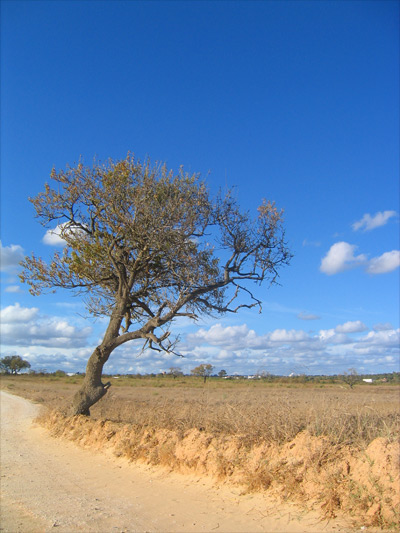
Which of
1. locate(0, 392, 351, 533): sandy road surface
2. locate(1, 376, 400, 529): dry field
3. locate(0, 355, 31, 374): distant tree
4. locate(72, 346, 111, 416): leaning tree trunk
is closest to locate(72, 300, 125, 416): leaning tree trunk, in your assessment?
locate(72, 346, 111, 416): leaning tree trunk

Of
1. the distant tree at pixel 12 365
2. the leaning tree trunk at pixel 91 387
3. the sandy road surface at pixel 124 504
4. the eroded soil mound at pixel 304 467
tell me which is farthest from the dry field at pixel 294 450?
the distant tree at pixel 12 365

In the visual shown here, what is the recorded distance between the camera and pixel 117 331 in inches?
608

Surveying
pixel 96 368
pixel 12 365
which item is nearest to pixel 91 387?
pixel 96 368

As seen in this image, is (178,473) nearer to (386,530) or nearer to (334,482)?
(334,482)

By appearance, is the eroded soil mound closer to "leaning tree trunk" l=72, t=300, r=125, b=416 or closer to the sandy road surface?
the sandy road surface

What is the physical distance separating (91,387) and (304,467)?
1005 centimetres

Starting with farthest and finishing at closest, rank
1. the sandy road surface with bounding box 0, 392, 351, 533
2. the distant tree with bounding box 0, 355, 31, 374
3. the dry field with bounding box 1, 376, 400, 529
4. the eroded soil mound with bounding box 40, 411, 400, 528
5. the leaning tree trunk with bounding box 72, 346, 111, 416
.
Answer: the distant tree with bounding box 0, 355, 31, 374 → the leaning tree trunk with bounding box 72, 346, 111, 416 → the sandy road surface with bounding box 0, 392, 351, 533 → the dry field with bounding box 1, 376, 400, 529 → the eroded soil mound with bounding box 40, 411, 400, 528

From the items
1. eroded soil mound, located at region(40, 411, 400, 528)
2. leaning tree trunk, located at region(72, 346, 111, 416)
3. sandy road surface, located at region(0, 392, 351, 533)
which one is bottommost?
sandy road surface, located at region(0, 392, 351, 533)

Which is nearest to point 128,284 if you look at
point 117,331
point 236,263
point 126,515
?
point 117,331

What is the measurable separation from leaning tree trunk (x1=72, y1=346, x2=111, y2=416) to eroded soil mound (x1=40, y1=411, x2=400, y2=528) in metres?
5.40

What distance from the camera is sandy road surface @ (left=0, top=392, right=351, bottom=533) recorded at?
667 centimetres

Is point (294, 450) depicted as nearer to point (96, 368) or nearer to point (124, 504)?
A: point (124, 504)

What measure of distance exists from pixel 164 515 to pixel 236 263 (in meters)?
9.07

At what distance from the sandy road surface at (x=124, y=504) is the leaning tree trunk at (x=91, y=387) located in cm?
347
